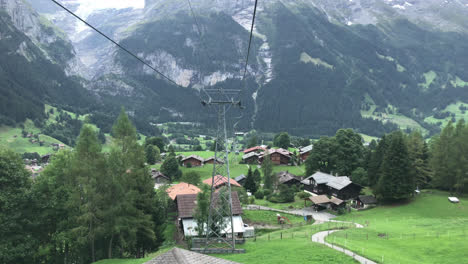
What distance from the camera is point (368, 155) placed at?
239ft

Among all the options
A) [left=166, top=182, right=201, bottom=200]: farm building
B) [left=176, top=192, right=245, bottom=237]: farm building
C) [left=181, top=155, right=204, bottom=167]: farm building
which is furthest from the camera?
[left=181, top=155, right=204, bottom=167]: farm building

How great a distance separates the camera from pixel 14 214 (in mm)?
26125

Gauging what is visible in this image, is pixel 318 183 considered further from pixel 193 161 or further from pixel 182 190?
pixel 193 161

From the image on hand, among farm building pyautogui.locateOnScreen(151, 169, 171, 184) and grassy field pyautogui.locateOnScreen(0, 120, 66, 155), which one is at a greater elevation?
grassy field pyautogui.locateOnScreen(0, 120, 66, 155)

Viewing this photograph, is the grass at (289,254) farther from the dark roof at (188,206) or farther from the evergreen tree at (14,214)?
the evergreen tree at (14,214)

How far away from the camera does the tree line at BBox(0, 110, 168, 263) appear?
2639 cm

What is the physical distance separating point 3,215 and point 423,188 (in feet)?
215

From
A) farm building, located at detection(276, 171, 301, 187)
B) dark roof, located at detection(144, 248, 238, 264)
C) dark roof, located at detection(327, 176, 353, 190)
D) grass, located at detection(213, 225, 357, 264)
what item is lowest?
grass, located at detection(213, 225, 357, 264)

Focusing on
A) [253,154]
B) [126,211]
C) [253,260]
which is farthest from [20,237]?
[253,154]

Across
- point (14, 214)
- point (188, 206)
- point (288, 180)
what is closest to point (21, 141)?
point (288, 180)

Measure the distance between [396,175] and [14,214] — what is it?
51194 mm

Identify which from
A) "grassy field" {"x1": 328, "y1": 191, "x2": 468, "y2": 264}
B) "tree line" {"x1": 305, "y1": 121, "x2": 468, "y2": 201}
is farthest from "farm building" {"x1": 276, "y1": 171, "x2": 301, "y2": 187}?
"grassy field" {"x1": 328, "y1": 191, "x2": 468, "y2": 264}

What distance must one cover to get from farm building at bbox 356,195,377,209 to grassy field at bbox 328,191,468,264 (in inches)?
119

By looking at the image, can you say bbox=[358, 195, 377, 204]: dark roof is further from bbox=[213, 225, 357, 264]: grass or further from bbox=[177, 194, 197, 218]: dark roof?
bbox=[213, 225, 357, 264]: grass
